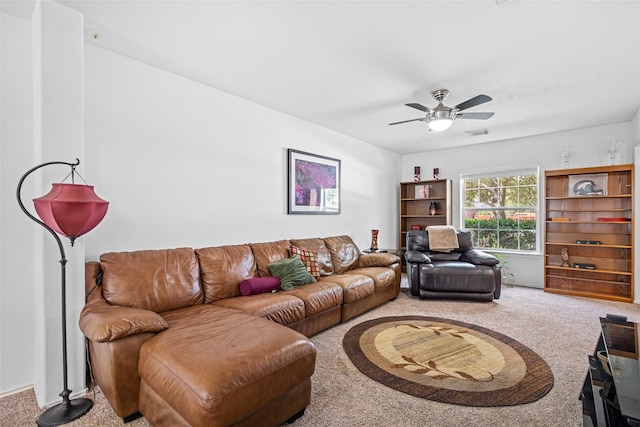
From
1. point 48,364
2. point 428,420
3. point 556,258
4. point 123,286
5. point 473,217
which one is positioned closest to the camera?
point 428,420

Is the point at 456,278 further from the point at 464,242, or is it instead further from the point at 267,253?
the point at 267,253

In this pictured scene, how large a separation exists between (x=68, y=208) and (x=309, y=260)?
2416 millimetres

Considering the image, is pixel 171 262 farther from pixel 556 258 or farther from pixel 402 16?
pixel 556 258

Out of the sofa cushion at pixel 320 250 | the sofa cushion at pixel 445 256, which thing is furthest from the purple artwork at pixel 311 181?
the sofa cushion at pixel 445 256

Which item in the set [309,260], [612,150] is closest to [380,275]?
[309,260]

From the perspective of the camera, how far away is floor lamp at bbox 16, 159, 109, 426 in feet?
5.73

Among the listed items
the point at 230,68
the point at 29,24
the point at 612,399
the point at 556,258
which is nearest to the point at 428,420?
the point at 612,399

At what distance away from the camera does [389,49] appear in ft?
8.21

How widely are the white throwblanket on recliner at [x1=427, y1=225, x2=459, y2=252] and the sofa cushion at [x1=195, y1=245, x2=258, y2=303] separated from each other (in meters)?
3.06

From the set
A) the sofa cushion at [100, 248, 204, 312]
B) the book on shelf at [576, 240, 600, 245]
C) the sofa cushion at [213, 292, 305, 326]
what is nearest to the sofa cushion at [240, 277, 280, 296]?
the sofa cushion at [213, 292, 305, 326]

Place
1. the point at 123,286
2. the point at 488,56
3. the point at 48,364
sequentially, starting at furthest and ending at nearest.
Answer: the point at 488,56 → the point at 123,286 → the point at 48,364

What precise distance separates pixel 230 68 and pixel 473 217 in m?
5.04

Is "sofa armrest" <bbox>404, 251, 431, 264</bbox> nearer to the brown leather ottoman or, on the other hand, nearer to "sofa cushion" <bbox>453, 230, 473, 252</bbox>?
"sofa cushion" <bbox>453, 230, 473, 252</bbox>

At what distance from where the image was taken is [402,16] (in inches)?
82.0
